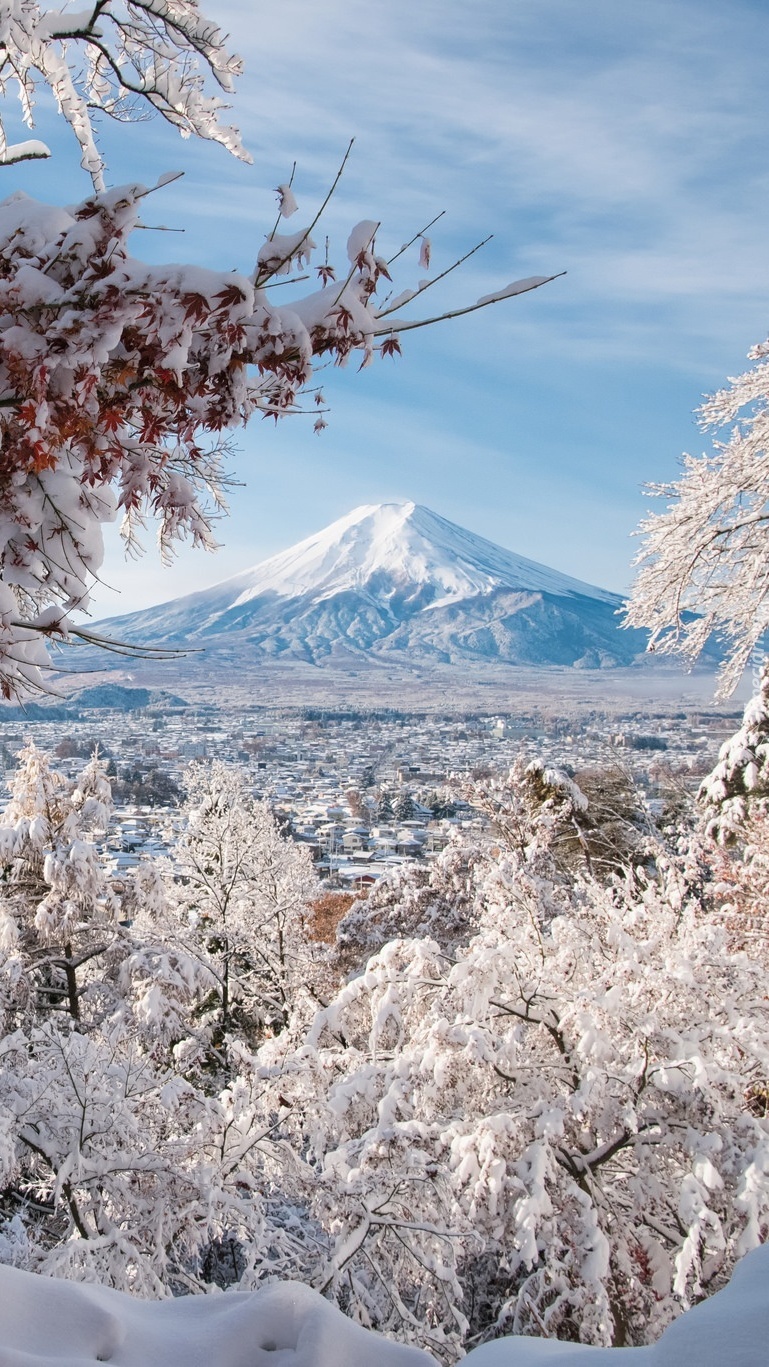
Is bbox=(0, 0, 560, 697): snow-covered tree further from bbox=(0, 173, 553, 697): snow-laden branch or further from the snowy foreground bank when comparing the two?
the snowy foreground bank

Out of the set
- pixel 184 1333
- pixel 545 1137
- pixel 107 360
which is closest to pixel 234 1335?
pixel 184 1333

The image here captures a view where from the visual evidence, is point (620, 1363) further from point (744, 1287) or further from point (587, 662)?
point (587, 662)

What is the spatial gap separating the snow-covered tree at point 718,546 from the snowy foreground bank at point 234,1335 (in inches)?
287

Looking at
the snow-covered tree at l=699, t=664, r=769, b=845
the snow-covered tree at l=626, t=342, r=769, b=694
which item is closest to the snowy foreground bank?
the snow-covered tree at l=626, t=342, r=769, b=694

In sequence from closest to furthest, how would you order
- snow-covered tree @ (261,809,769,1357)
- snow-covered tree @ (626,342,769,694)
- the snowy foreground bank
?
the snowy foreground bank, snow-covered tree @ (261,809,769,1357), snow-covered tree @ (626,342,769,694)

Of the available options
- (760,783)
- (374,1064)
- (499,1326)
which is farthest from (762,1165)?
(760,783)

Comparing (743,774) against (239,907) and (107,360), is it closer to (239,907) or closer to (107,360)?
(239,907)

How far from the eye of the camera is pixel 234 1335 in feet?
6.41

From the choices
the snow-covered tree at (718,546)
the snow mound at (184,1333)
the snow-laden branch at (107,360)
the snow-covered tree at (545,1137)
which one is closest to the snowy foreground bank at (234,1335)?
the snow mound at (184,1333)

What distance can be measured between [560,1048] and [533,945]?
119cm

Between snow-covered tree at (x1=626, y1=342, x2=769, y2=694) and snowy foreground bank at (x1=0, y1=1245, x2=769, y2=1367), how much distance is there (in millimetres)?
7286

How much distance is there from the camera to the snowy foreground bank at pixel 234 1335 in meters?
1.81

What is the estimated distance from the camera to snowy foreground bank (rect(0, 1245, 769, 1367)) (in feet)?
5.95

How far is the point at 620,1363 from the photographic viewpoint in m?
1.79
